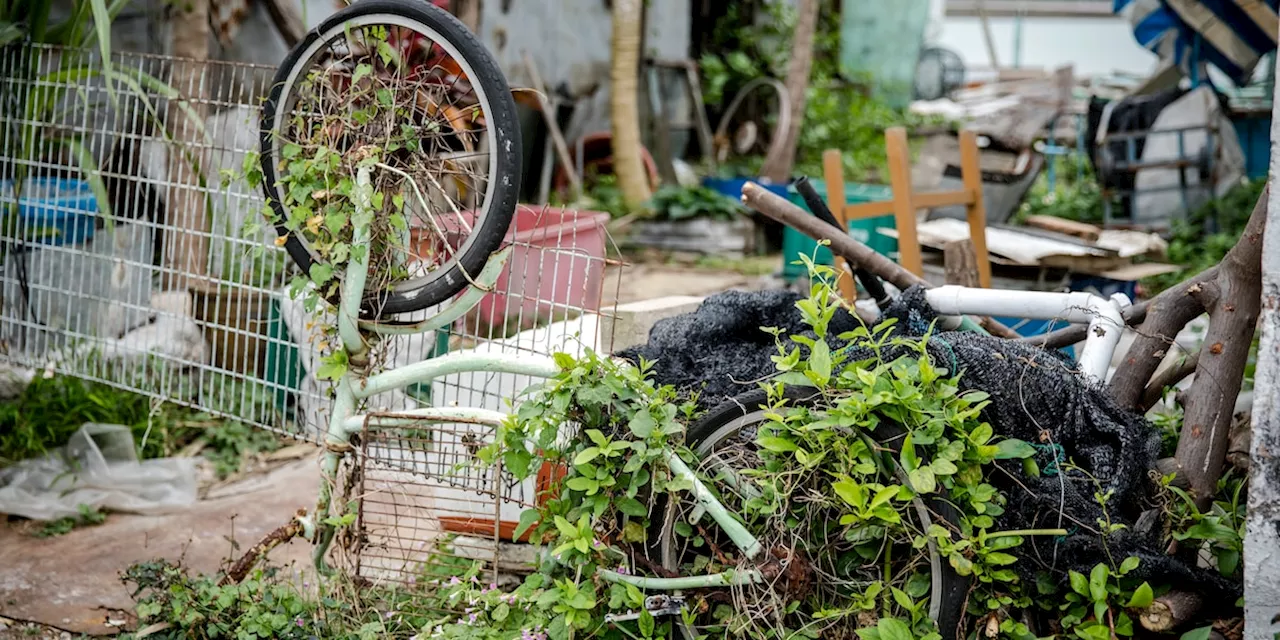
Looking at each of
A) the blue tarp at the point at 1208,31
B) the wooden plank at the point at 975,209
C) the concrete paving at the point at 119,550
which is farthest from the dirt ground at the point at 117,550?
the blue tarp at the point at 1208,31

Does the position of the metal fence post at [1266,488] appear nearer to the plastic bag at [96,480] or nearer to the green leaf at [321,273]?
the green leaf at [321,273]

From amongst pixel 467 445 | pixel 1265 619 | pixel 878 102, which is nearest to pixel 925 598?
pixel 1265 619

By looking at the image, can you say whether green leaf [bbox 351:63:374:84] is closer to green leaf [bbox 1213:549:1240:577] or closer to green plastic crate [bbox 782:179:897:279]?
green leaf [bbox 1213:549:1240:577]

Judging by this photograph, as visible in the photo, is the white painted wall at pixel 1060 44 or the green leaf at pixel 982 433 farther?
the white painted wall at pixel 1060 44

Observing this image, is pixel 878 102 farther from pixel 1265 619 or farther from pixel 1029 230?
pixel 1265 619

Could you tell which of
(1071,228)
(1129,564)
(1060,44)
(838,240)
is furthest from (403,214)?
(1060,44)

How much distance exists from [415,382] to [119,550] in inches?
59.5

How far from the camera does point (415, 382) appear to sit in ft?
8.79

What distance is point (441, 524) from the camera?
9.48 ft

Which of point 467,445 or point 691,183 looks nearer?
point 467,445

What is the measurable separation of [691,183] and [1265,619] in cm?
767

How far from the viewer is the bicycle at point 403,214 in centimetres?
254

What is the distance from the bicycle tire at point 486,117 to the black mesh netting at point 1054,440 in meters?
0.48

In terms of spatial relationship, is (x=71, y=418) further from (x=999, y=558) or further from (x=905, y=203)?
(x=999, y=558)
